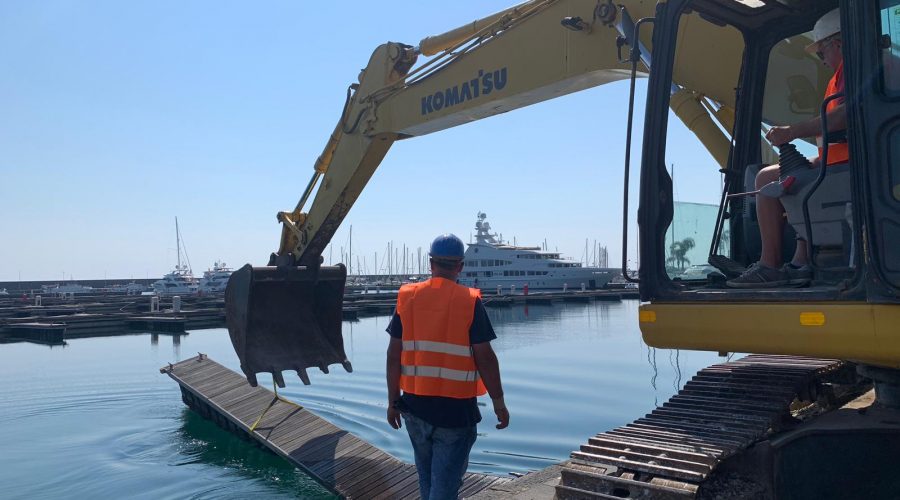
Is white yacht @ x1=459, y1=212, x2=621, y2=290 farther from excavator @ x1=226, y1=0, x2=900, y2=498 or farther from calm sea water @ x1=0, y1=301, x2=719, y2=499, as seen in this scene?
excavator @ x1=226, y1=0, x2=900, y2=498

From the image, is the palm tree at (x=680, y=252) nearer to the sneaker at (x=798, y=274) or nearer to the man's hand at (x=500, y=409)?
the sneaker at (x=798, y=274)

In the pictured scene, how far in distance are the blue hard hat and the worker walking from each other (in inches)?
5.5

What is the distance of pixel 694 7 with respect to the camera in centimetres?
404

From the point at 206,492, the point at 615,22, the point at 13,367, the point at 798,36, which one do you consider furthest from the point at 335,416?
the point at 13,367

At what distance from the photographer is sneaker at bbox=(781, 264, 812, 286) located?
3.32 metres

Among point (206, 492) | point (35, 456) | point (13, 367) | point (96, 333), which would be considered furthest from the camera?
point (96, 333)

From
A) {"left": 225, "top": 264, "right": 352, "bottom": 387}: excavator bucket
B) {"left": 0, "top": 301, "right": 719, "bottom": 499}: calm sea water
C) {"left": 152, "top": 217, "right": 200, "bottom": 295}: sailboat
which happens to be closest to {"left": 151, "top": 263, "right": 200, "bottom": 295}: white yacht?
{"left": 152, "top": 217, "right": 200, "bottom": 295}: sailboat

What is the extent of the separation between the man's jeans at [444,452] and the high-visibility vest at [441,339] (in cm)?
19

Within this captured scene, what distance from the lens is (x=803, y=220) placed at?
11.1 ft

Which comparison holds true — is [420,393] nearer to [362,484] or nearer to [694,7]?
[694,7]

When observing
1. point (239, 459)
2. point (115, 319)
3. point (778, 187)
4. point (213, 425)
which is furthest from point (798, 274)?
point (115, 319)

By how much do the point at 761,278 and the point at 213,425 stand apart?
33.4 feet

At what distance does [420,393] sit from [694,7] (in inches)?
102

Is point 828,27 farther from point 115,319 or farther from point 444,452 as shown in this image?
point 115,319
